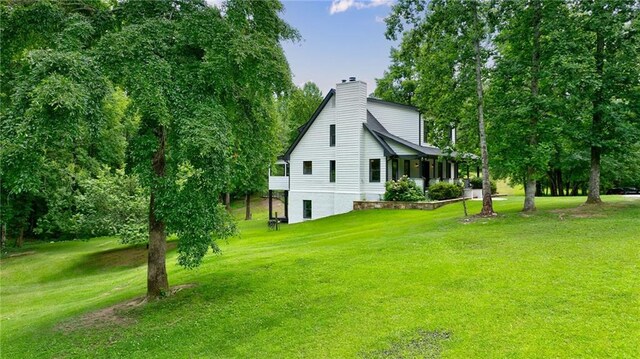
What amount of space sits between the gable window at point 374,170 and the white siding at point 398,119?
343 cm

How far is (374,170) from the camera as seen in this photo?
26.7 meters

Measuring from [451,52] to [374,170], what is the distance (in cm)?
1090

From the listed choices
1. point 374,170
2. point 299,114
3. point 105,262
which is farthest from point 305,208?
point 299,114

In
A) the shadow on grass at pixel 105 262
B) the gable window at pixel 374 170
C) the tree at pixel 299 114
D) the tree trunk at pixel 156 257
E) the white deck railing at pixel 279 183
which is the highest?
the tree at pixel 299 114

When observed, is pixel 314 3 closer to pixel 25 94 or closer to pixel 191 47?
pixel 191 47

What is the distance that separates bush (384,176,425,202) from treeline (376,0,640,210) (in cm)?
630

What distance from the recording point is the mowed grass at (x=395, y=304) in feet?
20.5

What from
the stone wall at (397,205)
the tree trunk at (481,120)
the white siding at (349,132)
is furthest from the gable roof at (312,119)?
the tree trunk at (481,120)

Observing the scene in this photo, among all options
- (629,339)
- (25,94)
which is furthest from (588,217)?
(25,94)

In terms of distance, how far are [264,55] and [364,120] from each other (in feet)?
60.0

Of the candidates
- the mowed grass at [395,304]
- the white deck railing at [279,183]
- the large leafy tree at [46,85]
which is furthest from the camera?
the white deck railing at [279,183]

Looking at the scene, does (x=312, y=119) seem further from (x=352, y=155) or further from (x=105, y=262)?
(x=105, y=262)

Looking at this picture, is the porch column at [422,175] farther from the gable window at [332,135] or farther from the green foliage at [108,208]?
the green foliage at [108,208]

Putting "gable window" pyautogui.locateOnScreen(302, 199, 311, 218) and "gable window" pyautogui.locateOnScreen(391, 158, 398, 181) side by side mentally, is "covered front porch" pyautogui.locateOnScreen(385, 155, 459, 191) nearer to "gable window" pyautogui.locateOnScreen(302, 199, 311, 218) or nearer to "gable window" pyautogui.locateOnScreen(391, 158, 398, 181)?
"gable window" pyautogui.locateOnScreen(391, 158, 398, 181)
